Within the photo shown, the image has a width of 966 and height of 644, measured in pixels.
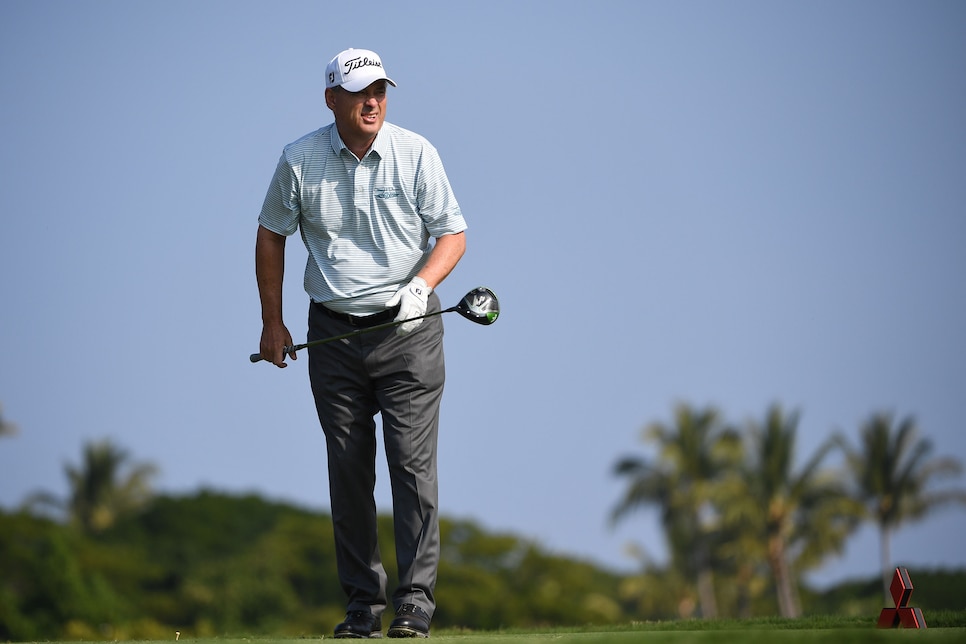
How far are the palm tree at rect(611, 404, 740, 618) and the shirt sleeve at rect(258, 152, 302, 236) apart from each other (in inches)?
2303

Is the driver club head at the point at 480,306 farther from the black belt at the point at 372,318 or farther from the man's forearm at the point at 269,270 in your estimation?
the man's forearm at the point at 269,270

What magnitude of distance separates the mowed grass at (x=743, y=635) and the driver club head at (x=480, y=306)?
5.14 feet

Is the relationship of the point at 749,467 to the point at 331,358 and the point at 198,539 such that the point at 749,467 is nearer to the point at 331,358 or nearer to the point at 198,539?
the point at 198,539

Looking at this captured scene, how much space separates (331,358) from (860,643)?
10.2ft

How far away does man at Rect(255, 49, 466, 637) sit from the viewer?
6496mm

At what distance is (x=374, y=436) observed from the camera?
22.1 feet

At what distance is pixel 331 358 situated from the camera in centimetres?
661

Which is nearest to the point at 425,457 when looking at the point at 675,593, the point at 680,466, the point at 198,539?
the point at 680,466

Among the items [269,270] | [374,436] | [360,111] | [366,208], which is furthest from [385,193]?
[374,436]

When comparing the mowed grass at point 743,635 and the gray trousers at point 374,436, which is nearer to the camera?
the mowed grass at point 743,635

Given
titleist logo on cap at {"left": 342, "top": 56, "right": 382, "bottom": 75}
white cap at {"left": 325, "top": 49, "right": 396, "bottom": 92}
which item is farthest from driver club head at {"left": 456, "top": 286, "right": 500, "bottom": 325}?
titleist logo on cap at {"left": 342, "top": 56, "right": 382, "bottom": 75}

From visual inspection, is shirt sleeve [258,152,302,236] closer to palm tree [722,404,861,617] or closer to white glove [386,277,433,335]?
white glove [386,277,433,335]

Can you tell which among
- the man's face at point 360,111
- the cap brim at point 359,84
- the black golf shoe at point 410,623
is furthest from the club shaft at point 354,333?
the black golf shoe at point 410,623

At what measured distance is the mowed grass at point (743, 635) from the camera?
178 inches
